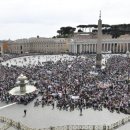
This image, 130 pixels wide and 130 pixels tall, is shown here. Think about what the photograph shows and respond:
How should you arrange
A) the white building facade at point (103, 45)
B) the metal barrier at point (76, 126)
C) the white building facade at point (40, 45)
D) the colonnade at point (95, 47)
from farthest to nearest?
the white building facade at point (40, 45) < the colonnade at point (95, 47) < the white building facade at point (103, 45) < the metal barrier at point (76, 126)

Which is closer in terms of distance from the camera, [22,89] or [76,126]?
[76,126]

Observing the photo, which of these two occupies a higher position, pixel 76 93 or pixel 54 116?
pixel 76 93

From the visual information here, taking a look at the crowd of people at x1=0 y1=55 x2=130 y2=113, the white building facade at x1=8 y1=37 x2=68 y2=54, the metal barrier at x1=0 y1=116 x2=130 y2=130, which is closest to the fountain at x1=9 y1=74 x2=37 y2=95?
the crowd of people at x1=0 y1=55 x2=130 y2=113

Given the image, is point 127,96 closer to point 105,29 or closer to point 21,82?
point 21,82

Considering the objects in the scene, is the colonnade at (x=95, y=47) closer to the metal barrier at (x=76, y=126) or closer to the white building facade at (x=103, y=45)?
the white building facade at (x=103, y=45)

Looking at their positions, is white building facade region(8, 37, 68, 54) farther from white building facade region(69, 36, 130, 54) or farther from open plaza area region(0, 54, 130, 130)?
open plaza area region(0, 54, 130, 130)

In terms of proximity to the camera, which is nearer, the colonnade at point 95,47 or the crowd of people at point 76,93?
the crowd of people at point 76,93

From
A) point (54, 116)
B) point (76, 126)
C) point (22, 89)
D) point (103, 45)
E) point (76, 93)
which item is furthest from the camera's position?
point (103, 45)

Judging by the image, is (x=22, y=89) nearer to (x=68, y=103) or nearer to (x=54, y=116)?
(x=68, y=103)

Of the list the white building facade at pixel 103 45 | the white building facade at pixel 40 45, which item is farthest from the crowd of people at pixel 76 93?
the white building facade at pixel 40 45

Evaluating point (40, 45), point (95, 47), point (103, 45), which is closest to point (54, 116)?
point (95, 47)

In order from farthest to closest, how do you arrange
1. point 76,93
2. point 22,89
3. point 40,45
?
point 40,45 → point 22,89 → point 76,93

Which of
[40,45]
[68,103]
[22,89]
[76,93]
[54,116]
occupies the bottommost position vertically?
[54,116]
